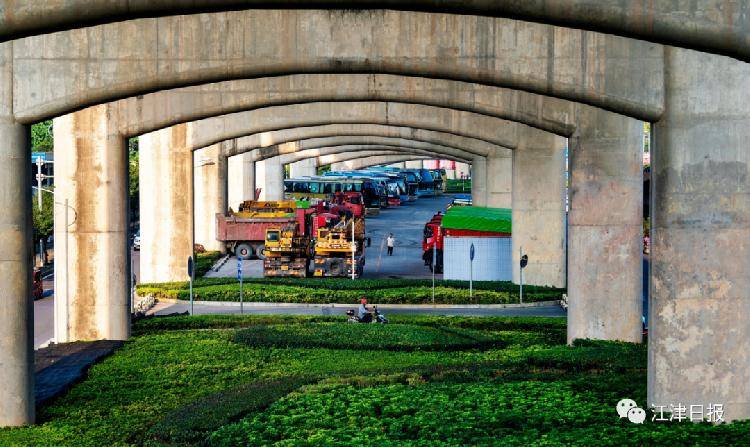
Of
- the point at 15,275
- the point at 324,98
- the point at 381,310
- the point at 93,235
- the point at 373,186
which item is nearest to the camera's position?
the point at 15,275

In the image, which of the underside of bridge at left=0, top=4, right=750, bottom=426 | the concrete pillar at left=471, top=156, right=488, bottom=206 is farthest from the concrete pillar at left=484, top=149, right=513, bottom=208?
the underside of bridge at left=0, top=4, right=750, bottom=426

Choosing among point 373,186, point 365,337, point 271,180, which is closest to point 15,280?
point 365,337

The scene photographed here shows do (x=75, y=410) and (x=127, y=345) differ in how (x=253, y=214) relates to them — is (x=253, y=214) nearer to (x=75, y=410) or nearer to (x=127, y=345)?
(x=127, y=345)

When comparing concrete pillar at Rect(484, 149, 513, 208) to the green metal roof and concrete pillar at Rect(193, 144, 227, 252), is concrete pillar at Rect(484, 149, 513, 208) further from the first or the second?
concrete pillar at Rect(193, 144, 227, 252)

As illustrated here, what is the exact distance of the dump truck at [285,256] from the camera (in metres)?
59.7

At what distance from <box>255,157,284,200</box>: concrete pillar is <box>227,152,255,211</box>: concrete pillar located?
39.6 feet

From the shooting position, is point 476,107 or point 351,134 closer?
point 476,107

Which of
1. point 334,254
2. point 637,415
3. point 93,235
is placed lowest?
point 637,415

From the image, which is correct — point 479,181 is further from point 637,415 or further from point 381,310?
point 637,415

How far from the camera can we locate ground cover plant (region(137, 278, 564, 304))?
2036 inches

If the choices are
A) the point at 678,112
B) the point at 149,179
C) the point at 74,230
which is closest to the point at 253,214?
the point at 149,179

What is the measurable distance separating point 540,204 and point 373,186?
5544 cm

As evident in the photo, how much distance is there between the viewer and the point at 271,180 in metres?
97.3

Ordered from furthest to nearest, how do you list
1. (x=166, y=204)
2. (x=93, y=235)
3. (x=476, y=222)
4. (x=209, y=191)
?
(x=209, y=191) < (x=476, y=222) < (x=166, y=204) < (x=93, y=235)
